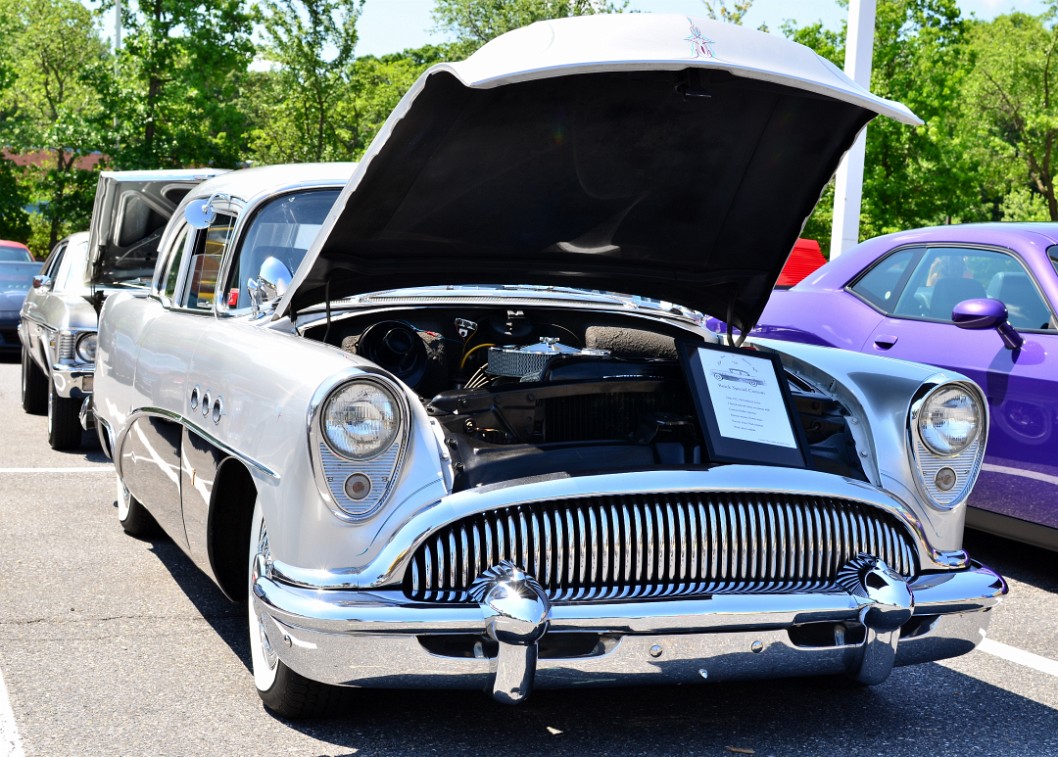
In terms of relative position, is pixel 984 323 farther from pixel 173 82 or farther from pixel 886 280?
pixel 173 82

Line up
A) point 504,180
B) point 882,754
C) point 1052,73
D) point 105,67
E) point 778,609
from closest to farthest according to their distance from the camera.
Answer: point 778,609, point 882,754, point 504,180, point 105,67, point 1052,73

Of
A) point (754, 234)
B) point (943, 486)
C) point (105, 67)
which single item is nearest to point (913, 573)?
point (943, 486)

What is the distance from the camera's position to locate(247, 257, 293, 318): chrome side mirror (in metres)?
3.86

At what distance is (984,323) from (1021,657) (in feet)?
→ 4.97

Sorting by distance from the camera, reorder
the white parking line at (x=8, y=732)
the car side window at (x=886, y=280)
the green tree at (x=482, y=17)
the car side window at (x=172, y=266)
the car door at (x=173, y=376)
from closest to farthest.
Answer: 1. the white parking line at (x=8, y=732)
2. the car door at (x=173, y=376)
3. the car side window at (x=172, y=266)
4. the car side window at (x=886, y=280)
5. the green tree at (x=482, y=17)

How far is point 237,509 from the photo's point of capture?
3.51 meters

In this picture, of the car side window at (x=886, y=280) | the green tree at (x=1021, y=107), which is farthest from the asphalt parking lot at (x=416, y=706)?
the green tree at (x=1021, y=107)

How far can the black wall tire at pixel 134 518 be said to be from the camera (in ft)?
17.4

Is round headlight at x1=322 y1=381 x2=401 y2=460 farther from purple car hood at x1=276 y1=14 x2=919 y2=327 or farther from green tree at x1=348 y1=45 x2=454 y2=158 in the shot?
green tree at x1=348 y1=45 x2=454 y2=158

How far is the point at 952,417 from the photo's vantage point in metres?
3.46

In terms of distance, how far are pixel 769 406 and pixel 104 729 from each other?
6.40 ft

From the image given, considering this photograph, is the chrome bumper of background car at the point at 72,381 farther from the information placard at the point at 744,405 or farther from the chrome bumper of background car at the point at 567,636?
the information placard at the point at 744,405

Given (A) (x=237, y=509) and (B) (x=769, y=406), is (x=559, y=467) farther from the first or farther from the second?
(A) (x=237, y=509)

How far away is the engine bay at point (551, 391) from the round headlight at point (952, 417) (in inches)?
9.1
